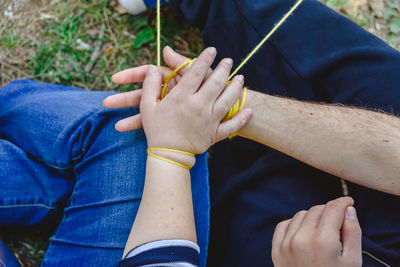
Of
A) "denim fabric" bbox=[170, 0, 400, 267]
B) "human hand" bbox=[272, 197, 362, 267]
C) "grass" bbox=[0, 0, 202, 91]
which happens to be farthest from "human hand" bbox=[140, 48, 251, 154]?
"grass" bbox=[0, 0, 202, 91]

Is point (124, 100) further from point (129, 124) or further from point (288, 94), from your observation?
point (288, 94)

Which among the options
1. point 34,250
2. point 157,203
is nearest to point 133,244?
point 157,203

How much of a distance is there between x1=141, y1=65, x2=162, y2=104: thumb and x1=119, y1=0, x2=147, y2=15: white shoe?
0.70 metres

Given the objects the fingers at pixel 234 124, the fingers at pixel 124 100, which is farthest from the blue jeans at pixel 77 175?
the fingers at pixel 234 124

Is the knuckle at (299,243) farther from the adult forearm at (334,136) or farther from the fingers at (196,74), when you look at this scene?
the fingers at (196,74)

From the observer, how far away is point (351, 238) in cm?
74

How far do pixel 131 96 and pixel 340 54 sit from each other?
628 mm

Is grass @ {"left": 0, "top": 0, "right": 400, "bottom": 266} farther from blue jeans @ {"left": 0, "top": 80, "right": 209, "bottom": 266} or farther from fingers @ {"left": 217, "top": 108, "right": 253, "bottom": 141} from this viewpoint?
fingers @ {"left": 217, "top": 108, "right": 253, "bottom": 141}

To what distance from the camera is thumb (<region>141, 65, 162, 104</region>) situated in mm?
957

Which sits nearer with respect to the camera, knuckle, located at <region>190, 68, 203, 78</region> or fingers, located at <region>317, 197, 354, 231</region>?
fingers, located at <region>317, 197, 354, 231</region>

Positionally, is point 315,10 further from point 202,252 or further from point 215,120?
point 202,252

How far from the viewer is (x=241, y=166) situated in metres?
1.16

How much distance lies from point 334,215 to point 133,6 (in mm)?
1258

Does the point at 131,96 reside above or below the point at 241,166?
above
